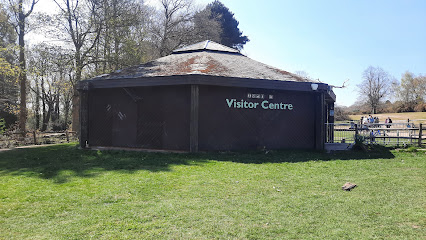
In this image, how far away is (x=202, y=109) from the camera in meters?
11.4

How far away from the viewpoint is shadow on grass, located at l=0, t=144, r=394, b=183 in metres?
8.06

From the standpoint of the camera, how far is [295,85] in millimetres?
12008

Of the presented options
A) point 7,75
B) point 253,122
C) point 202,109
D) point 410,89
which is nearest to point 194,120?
point 202,109

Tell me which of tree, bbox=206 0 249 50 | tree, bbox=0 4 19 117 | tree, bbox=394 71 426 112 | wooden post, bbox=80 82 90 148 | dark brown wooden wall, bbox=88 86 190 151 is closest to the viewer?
dark brown wooden wall, bbox=88 86 190 151

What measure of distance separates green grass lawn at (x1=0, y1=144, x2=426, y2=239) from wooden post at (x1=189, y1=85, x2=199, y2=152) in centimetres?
155

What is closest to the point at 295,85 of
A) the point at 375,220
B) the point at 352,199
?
the point at 352,199

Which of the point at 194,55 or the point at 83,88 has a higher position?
the point at 194,55

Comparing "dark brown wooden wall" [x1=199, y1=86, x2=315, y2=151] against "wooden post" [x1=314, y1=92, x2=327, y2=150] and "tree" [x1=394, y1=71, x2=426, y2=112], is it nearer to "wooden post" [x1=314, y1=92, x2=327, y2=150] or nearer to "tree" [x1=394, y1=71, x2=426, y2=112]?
"wooden post" [x1=314, y1=92, x2=327, y2=150]

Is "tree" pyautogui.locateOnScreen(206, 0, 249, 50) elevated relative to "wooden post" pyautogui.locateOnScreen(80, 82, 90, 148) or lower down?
elevated

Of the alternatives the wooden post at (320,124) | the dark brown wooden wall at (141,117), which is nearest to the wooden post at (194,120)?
the dark brown wooden wall at (141,117)

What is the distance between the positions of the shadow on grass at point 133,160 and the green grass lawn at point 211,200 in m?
0.08

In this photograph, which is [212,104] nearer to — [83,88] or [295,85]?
[295,85]

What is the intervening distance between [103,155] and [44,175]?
3.23 meters

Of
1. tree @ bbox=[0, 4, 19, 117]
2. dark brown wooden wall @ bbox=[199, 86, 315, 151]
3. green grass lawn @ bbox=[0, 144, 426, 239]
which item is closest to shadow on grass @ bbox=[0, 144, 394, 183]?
green grass lawn @ bbox=[0, 144, 426, 239]
